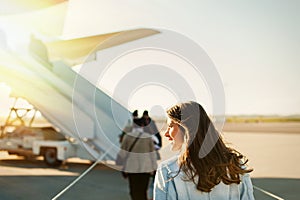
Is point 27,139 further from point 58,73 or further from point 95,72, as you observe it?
point 95,72

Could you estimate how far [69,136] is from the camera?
12742 millimetres

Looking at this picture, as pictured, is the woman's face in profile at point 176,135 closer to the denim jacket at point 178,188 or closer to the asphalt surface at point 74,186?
the denim jacket at point 178,188

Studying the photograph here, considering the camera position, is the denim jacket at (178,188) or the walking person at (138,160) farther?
the walking person at (138,160)

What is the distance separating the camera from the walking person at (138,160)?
22.5ft

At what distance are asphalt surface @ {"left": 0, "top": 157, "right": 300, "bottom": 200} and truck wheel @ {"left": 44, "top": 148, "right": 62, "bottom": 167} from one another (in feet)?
0.77

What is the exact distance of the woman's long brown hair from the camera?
7.43 ft

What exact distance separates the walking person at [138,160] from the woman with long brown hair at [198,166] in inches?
177

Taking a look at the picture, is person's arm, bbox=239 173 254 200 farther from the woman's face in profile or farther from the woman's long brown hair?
the woman's face in profile

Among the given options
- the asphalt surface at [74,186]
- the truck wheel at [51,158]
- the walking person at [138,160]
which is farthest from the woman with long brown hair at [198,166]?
the truck wheel at [51,158]

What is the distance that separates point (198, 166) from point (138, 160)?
15.3 feet

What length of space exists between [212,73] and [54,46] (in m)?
11.2

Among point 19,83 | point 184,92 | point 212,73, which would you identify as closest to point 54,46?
point 19,83

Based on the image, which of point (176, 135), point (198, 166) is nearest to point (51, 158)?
point (176, 135)

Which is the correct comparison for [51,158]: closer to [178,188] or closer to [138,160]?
[138,160]
